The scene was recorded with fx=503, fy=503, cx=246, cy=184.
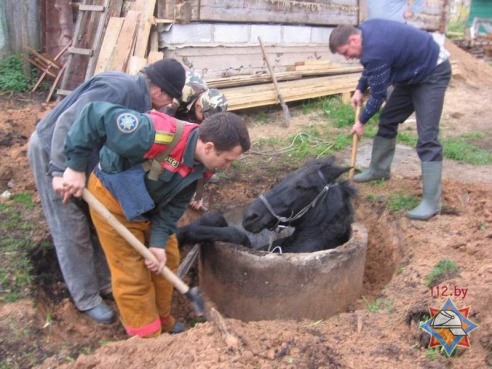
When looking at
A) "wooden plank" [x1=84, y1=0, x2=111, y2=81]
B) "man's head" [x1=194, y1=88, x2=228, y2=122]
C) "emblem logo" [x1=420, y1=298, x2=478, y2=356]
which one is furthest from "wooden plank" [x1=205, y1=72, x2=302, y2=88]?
"emblem logo" [x1=420, y1=298, x2=478, y2=356]

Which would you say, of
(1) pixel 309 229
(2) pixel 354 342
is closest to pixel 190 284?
(1) pixel 309 229

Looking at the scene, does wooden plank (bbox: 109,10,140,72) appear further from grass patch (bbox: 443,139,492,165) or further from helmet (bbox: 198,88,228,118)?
grass patch (bbox: 443,139,492,165)

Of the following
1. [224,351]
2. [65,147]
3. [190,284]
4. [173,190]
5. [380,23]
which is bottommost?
[190,284]

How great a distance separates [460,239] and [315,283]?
152cm

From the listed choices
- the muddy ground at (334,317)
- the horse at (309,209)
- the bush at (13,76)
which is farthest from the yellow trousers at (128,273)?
the bush at (13,76)

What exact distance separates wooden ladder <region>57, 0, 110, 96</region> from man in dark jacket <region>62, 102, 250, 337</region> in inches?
186

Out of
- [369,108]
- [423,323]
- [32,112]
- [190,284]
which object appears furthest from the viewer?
[32,112]

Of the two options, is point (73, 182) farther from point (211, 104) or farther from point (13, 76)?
point (13, 76)

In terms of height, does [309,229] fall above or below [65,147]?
below

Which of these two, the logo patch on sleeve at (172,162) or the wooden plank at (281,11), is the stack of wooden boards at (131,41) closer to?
the wooden plank at (281,11)

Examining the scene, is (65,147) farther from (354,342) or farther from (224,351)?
(354,342)

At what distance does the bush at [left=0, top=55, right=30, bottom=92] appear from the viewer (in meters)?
8.33

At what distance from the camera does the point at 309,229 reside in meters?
4.18

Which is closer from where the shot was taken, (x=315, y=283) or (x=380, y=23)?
(x=315, y=283)
